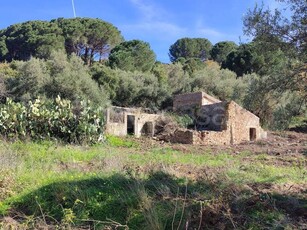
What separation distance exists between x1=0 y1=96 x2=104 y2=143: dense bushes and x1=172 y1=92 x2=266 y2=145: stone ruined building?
619cm

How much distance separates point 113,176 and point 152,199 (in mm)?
1598

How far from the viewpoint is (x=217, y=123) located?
2392 cm

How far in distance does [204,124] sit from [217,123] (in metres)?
1.32

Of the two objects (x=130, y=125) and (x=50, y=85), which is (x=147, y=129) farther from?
(x=50, y=85)

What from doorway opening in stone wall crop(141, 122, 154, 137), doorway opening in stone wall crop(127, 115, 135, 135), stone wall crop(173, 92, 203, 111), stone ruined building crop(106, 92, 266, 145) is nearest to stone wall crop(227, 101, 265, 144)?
stone ruined building crop(106, 92, 266, 145)

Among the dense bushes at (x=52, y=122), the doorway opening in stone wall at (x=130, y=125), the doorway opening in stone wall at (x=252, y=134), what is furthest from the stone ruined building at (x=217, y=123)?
the dense bushes at (x=52, y=122)

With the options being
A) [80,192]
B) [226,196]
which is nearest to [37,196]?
[80,192]

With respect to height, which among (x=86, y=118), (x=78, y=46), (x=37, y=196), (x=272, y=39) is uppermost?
(x=78, y=46)

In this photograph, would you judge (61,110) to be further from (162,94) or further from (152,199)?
(162,94)

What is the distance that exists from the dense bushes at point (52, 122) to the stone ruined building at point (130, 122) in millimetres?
4494

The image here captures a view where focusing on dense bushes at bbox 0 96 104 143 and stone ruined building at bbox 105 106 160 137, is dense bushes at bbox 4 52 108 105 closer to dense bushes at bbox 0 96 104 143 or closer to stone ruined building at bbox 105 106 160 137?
stone ruined building at bbox 105 106 160 137

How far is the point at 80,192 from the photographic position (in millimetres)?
7328

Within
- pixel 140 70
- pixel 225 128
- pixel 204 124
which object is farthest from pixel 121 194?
pixel 140 70

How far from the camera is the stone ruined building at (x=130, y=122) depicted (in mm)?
21987
